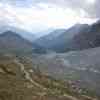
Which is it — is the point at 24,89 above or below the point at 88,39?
below

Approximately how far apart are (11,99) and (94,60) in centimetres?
11873

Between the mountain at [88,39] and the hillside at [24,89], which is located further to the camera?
the mountain at [88,39]

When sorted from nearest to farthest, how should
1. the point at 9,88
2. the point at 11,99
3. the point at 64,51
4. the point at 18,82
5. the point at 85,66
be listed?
the point at 11,99 < the point at 9,88 < the point at 18,82 < the point at 85,66 < the point at 64,51

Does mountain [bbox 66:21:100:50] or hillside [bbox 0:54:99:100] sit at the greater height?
mountain [bbox 66:21:100:50]

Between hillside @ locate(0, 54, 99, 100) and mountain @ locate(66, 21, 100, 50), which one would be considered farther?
mountain @ locate(66, 21, 100, 50)

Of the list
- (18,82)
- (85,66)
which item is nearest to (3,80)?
(18,82)

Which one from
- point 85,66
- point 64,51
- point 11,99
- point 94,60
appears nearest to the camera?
point 11,99

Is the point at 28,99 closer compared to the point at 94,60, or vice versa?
the point at 28,99

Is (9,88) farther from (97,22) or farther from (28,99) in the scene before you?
(97,22)

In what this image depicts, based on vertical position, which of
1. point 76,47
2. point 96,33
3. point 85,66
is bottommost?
point 85,66

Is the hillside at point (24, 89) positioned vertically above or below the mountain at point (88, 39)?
below

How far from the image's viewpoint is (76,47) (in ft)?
621

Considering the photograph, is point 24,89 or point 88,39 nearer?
point 24,89

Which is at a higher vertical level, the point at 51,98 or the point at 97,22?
the point at 97,22
